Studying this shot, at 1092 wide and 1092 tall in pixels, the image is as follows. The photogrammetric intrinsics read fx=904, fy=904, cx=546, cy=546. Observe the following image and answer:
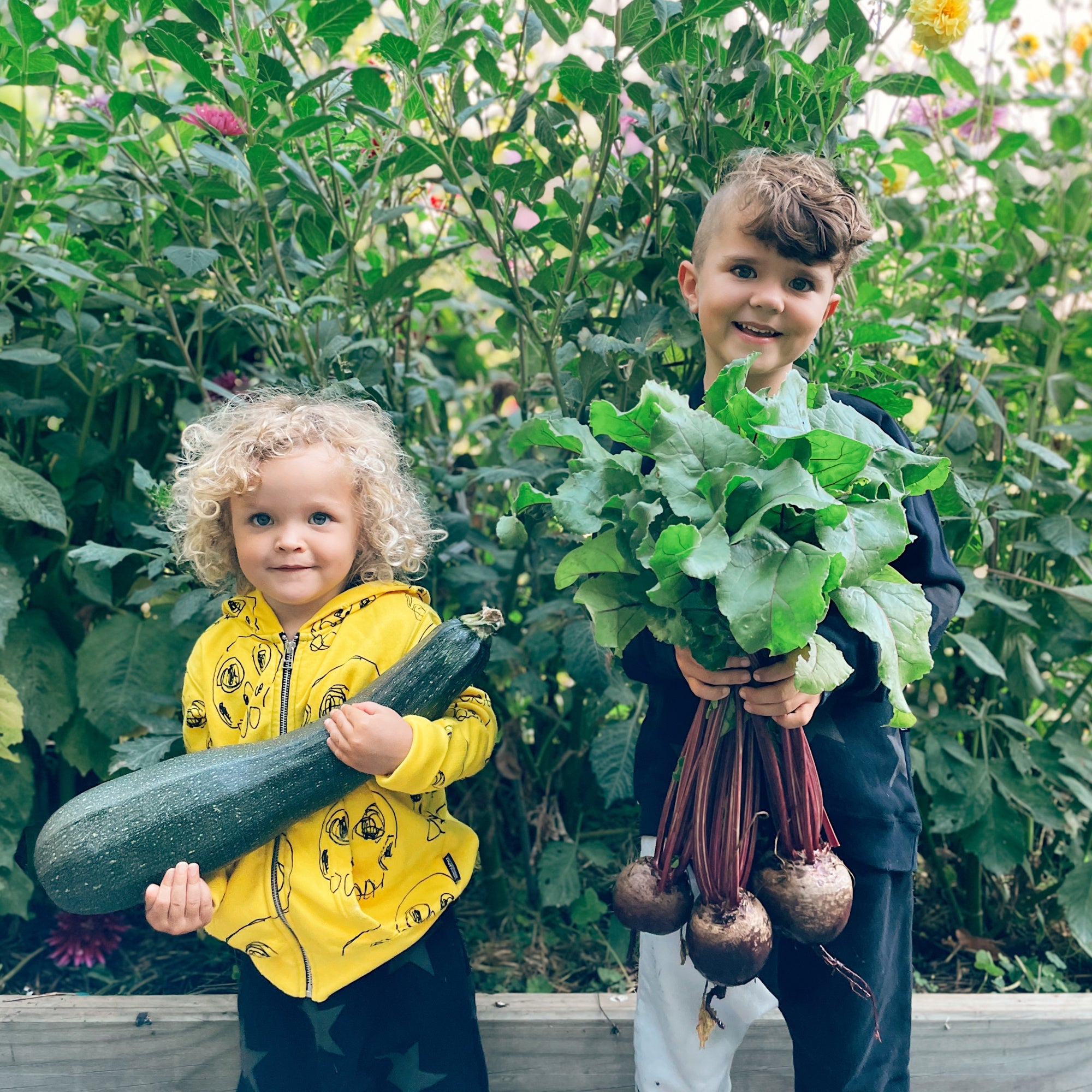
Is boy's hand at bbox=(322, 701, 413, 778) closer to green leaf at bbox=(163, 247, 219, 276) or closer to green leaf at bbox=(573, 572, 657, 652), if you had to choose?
green leaf at bbox=(573, 572, 657, 652)

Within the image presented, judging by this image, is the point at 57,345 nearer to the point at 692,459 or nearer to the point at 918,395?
the point at 692,459

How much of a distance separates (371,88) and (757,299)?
740 millimetres

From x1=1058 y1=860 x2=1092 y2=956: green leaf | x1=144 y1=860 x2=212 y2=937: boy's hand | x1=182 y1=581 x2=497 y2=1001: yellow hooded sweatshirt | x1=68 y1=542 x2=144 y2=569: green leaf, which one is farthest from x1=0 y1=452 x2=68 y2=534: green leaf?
x1=1058 y1=860 x2=1092 y2=956: green leaf

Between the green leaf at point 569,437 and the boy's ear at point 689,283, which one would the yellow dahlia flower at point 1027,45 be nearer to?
the boy's ear at point 689,283

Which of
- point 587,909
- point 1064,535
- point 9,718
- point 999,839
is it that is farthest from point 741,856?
point 9,718

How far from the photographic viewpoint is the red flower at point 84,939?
1939 mm

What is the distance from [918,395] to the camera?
2.11 meters

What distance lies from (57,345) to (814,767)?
5.73ft

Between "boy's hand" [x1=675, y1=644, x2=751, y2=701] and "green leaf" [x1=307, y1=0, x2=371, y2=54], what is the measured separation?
3.69 ft

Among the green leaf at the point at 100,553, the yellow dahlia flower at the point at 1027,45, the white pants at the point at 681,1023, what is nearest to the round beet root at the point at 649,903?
the white pants at the point at 681,1023

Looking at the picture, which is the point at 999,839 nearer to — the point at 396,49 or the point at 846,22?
the point at 846,22

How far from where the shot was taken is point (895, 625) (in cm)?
111

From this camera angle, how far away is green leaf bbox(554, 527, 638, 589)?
115 cm

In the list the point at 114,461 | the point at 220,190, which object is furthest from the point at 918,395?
the point at 114,461
